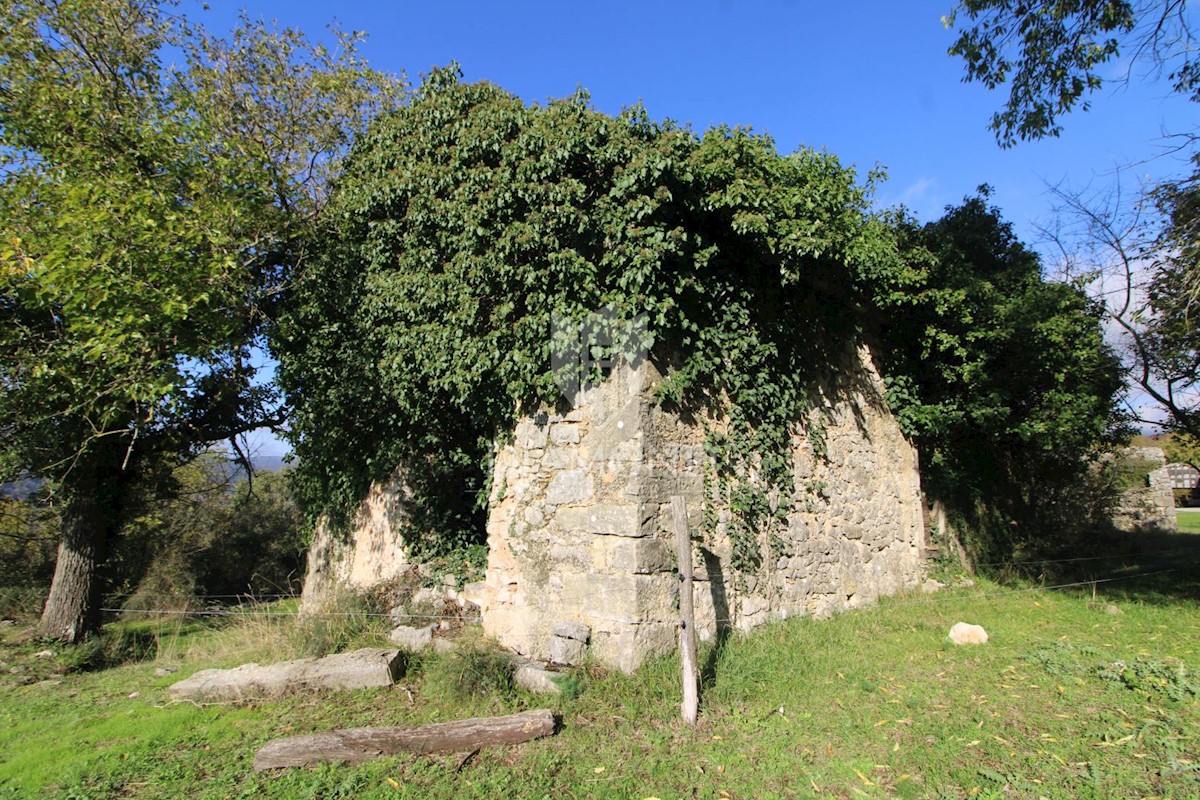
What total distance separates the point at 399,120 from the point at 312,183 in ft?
9.67

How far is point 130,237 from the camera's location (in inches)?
278

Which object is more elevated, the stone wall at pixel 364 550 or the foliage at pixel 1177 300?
the foliage at pixel 1177 300

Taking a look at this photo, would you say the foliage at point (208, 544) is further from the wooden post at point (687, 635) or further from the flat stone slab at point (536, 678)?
the wooden post at point (687, 635)

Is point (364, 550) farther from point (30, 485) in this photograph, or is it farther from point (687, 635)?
point (30, 485)

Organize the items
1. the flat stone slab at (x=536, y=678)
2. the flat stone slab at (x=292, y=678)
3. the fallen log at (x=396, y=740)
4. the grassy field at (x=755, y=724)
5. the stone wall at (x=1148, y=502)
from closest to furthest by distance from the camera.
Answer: the grassy field at (x=755, y=724) < the fallen log at (x=396, y=740) < the flat stone slab at (x=536, y=678) < the flat stone slab at (x=292, y=678) < the stone wall at (x=1148, y=502)

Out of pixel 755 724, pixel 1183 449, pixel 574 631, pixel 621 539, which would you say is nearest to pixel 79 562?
pixel 574 631

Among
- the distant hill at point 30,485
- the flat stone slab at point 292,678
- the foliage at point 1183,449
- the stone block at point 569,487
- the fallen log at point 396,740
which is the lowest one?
the fallen log at point 396,740

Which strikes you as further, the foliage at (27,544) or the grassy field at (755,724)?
the foliage at (27,544)

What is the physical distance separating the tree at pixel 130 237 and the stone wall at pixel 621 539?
13.1 feet

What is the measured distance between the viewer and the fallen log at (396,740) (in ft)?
13.6

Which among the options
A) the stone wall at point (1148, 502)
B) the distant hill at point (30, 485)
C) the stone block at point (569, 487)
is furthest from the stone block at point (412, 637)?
the stone wall at point (1148, 502)

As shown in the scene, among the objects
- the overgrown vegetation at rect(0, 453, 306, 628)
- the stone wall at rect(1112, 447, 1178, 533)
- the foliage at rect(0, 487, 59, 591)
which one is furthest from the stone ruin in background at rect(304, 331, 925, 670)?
the foliage at rect(0, 487, 59, 591)

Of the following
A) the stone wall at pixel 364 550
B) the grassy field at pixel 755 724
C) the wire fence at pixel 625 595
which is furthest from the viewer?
the stone wall at pixel 364 550

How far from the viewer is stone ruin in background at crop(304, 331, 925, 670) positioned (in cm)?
548
